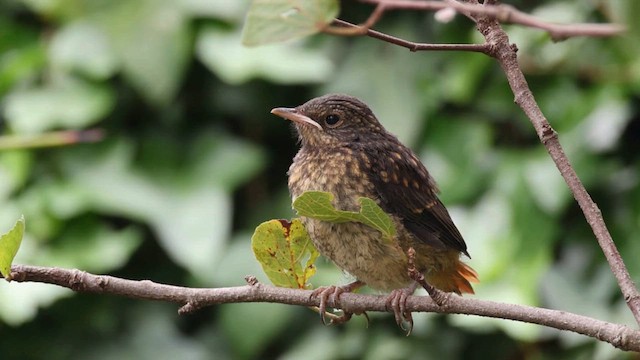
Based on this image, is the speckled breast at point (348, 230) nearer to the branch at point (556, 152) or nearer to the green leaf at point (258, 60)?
the branch at point (556, 152)

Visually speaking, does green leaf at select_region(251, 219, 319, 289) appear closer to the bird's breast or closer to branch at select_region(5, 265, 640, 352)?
branch at select_region(5, 265, 640, 352)

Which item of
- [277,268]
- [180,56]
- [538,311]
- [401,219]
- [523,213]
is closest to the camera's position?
[538,311]

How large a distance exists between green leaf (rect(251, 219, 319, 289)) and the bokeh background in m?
1.63

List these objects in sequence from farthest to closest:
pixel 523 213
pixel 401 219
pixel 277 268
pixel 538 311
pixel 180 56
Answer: pixel 180 56
pixel 523 213
pixel 401 219
pixel 277 268
pixel 538 311

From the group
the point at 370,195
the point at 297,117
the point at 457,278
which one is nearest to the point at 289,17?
the point at 370,195

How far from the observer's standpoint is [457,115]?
3.91m

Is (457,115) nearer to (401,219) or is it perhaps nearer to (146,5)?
(146,5)

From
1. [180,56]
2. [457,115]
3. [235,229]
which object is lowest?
[235,229]

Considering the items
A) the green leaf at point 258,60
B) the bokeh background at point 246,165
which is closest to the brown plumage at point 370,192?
the bokeh background at point 246,165

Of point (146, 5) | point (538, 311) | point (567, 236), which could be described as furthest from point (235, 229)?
point (538, 311)

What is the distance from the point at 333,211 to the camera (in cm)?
169

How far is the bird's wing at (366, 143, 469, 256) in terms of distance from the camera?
8.18 feet

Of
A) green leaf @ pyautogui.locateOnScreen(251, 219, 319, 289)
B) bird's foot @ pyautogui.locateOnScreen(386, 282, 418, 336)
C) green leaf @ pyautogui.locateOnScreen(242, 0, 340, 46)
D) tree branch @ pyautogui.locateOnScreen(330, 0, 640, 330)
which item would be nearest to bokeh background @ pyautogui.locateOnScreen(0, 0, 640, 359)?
bird's foot @ pyautogui.locateOnScreen(386, 282, 418, 336)

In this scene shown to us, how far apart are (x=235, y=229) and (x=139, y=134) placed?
1.80 feet
